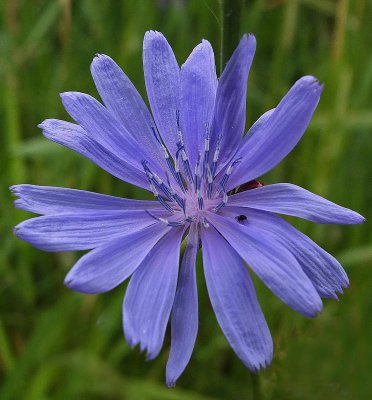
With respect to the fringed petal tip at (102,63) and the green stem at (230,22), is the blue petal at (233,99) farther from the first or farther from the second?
the fringed petal tip at (102,63)

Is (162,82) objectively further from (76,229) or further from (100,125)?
(76,229)

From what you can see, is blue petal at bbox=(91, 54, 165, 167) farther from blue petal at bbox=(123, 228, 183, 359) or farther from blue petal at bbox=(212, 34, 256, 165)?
blue petal at bbox=(123, 228, 183, 359)

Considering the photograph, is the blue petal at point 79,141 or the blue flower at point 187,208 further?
the blue petal at point 79,141

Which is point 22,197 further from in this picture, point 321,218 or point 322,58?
point 322,58

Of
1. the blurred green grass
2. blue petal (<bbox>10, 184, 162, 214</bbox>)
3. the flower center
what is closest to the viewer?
blue petal (<bbox>10, 184, 162, 214</bbox>)

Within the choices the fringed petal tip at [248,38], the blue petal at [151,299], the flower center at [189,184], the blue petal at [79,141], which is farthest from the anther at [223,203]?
the fringed petal tip at [248,38]

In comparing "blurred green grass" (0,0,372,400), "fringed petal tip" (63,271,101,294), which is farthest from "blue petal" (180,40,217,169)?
"blurred green grass" (0,0,372,400)

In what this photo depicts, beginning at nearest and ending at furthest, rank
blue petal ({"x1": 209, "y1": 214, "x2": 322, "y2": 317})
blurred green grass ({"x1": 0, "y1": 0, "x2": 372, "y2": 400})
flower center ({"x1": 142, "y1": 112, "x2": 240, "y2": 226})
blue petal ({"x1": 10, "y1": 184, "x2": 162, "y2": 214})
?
blue petal ({"x1": 209, "y1": 214, "x2": 322, "y2": 317})
blue petal ({"x1": 10, "y1": 184, "x2": 162, "y2": 214})
flower center ({"x1": 142, "y1": 112, "x2": 240, "y2": 226})
blurred green grass ({"x1": 0, "y1": 0, "x2": 372, "y2": 400})
